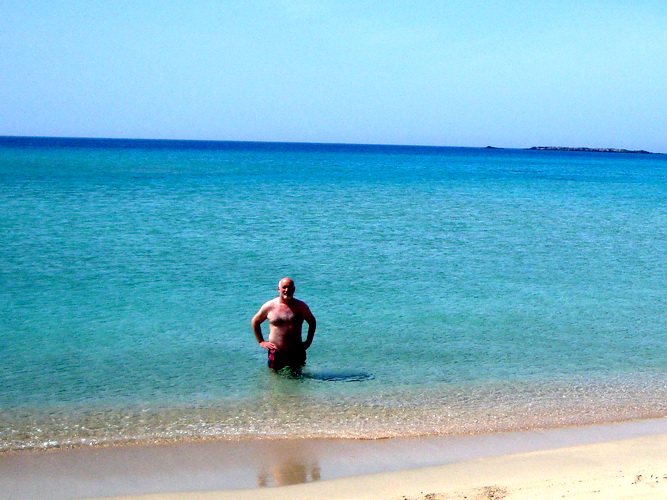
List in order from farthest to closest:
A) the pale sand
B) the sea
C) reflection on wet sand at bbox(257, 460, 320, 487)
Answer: the sea → reflection on wet sand at bbox(257, 460, 320, 487) → the pale sand

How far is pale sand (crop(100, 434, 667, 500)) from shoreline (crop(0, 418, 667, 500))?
0.14 ft

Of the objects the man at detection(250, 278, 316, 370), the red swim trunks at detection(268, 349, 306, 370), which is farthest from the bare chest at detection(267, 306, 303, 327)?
the red swim trunks at detection(268, 349, 306, 370)

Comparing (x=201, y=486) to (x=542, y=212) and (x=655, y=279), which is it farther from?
(x=542, y=212)

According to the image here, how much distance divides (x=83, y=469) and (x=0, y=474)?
0.65 m

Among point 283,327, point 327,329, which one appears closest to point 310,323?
point 283,327

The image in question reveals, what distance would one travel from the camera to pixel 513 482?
5660 mm

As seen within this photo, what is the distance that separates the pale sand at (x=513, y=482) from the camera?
534 centimetres

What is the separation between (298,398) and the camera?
7867 mm

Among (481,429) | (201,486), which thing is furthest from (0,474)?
(481,429)

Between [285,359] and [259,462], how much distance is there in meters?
2.59

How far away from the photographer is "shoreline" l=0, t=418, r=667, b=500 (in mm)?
5699

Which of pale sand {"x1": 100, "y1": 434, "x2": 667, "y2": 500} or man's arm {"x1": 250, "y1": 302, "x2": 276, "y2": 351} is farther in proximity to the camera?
man's arm {"x1": 250, "y1": 302, "x2": 276, "y2": 351}

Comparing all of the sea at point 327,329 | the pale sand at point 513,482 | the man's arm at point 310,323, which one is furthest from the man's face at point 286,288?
the pale sand at point 513,482

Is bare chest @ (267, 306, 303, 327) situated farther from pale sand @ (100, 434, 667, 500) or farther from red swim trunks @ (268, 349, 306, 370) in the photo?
pale sand @ (100, 434, 667, 500)
